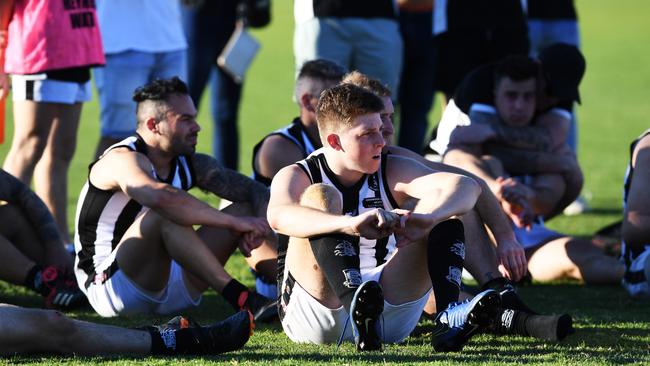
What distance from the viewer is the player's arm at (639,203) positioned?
23.8 ft

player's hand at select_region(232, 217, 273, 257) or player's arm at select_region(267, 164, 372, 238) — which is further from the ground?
player's arm at select_region(267, 164, 372, 238)

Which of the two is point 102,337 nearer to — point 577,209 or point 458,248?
point 458,248

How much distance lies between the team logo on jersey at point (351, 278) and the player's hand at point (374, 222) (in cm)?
21

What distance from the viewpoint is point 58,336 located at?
5199 mm

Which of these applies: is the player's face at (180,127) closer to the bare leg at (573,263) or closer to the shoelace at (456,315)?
the shoelace at (456,315)

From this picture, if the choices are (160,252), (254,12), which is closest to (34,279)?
(160,252)

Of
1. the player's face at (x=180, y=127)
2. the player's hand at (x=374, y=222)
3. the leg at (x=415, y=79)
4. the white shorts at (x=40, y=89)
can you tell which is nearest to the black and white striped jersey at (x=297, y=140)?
the player's face at (x=180, y=127)

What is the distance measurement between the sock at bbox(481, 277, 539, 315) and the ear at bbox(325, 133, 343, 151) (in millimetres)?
1150

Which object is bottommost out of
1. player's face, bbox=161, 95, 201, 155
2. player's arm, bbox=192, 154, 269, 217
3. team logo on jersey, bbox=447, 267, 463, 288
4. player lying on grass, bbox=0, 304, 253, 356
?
player lying on grass, bbox=0, 304, 253, 356

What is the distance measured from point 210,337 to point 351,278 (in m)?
0.67

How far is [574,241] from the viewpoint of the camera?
315 inches

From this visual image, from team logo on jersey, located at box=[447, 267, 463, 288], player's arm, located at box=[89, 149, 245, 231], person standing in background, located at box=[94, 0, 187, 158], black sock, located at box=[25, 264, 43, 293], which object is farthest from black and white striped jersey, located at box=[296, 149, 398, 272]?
person standing in background, located at box=[94, 0, 187, 158]

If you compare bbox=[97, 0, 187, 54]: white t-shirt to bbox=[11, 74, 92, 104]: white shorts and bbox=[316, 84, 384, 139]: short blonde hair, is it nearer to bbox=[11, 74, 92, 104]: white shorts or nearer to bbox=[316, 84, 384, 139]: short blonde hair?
bbox=[11, 74, 92, 104]: white shorts

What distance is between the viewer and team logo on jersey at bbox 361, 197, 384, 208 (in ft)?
19.2
